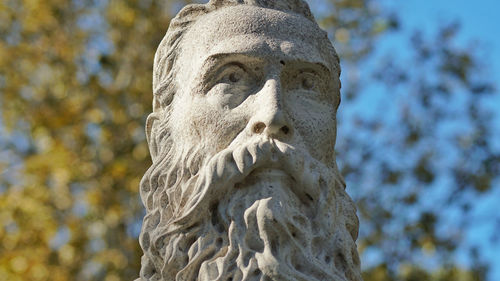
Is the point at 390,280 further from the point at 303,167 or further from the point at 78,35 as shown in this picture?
the point at 303,167

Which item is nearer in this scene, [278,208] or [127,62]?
[278,208]

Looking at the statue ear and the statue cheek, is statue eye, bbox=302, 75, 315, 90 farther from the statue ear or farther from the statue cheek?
the statue ear

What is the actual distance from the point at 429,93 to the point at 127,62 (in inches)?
144

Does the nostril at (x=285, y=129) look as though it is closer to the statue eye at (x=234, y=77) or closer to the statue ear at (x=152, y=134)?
the statue eye at (x=234, y=77)

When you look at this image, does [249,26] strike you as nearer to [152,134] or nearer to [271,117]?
[271,117]

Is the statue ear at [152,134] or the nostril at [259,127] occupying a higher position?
the statue ear at [152,134]

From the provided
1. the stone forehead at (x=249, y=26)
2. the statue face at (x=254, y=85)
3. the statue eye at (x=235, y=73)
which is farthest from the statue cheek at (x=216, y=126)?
the stone forehead at (x=249, y=26)

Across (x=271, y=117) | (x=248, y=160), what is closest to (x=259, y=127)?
(x=271, y=117)

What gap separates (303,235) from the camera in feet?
11.4

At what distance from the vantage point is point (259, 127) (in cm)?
364

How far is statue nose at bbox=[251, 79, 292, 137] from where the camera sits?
3.61 metres

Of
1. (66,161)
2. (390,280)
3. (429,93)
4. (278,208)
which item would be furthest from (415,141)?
(278,208)

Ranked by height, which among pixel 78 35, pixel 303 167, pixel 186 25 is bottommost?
pixel 303 167

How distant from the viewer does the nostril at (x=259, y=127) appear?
11.9ft
